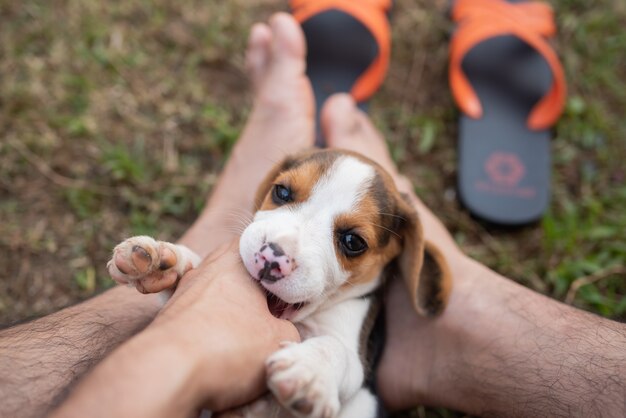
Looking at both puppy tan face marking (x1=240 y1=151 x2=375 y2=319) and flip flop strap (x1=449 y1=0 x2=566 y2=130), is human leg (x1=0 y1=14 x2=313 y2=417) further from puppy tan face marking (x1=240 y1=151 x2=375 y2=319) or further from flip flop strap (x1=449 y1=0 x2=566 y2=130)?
flip flop strap (x1=449 y1=0 x2=566 y2=130)

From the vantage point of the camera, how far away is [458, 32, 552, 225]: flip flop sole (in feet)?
15.5

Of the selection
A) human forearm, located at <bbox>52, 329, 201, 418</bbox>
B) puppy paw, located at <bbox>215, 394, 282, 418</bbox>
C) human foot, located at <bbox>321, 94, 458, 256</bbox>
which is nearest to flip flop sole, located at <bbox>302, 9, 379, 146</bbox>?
human foot, located at <bbox>321, 94, 458, 256</bbox>

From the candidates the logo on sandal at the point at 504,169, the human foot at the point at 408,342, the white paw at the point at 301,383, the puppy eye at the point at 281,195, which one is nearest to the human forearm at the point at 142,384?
the white paw at the point at 301,383

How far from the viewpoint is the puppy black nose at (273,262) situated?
8.81ft

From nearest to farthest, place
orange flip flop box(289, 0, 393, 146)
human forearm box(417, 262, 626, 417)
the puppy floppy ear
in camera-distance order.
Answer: human forearm box(417, 262, 626, 417) → the puppy floppy ear → orange flip flop box(289, 0, 393, 146)

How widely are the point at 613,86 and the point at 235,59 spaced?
3.37 m

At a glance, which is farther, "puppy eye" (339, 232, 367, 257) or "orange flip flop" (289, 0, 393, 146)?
"orange flip flop" (289, 0, 393, 146)

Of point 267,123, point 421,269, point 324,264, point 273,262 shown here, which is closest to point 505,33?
point 267,123

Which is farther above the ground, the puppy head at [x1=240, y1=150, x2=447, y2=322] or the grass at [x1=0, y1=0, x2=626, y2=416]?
the puppy head at [x1=240, y1=150, x2=447, y2=322]

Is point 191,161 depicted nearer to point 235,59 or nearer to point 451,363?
point 235,59

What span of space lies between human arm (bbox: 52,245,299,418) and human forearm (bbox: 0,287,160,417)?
2.07 feet

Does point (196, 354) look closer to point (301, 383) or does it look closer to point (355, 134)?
point (301, 383)

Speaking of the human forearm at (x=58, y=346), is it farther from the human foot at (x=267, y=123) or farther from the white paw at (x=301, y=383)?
the white paw at (x=301, y=383)

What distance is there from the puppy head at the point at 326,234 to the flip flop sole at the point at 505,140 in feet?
4.90
